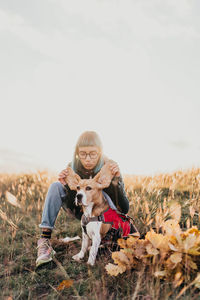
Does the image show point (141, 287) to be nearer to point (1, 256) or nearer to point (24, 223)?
point (1, 256)

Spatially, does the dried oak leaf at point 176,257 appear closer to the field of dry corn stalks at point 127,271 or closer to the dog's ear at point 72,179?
the field of dry corn stalks at point 127,271

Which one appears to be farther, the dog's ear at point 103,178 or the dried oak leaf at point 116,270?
the dog's ear at point 103,178

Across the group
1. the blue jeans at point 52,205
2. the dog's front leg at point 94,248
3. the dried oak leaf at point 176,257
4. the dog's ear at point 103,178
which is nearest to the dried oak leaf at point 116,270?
the dog's front leg at point 94,248

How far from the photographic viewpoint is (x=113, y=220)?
2.94m

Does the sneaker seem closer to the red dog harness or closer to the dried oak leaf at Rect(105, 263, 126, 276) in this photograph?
the red dog harness

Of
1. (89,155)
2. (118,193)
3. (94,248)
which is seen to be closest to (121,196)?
(118,193)

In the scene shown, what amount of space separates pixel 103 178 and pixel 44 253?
1.28 meters

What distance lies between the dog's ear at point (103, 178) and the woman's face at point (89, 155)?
0.43 meters

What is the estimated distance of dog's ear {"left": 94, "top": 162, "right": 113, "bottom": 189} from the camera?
2.88 metres

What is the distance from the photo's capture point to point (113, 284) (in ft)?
8.39

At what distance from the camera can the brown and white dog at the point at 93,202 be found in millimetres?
2785

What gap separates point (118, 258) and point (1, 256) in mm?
2094

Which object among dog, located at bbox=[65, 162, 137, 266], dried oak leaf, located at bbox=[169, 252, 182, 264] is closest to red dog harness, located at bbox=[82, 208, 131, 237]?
dog, located at bbox=[65, 162, 137, 266]

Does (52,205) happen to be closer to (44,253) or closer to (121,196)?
(44,253)
